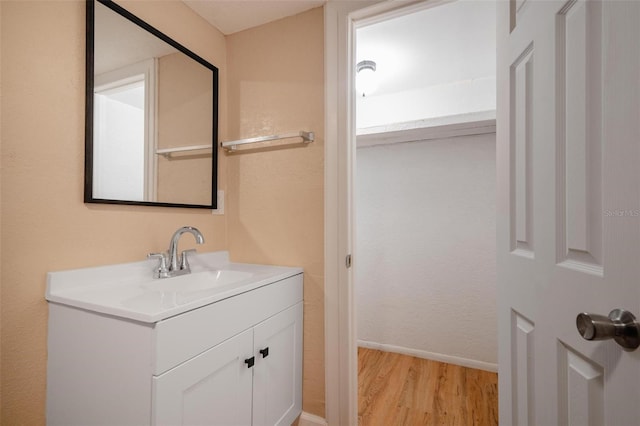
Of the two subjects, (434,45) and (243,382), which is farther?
(434,45)

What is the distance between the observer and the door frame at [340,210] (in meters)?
1.46

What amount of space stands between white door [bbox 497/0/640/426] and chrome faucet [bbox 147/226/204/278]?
1181 millimetres

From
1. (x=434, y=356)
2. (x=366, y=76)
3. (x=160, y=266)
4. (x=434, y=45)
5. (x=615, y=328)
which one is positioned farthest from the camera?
(x=434, y=356)

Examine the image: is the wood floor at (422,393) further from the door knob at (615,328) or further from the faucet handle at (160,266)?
the door knob at (615,328)

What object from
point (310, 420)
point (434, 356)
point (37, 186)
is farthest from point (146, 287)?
point (434, 356)

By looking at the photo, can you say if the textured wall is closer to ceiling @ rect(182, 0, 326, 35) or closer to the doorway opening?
the doorway opening

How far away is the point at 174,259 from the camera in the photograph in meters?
1.34

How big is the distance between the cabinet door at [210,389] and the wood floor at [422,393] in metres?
0.93

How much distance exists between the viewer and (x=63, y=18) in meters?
1.06

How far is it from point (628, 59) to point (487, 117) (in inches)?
68.1

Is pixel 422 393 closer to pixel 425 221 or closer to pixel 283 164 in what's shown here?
pixel 425 221

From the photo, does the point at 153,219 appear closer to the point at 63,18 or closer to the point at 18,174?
the point at 18,174

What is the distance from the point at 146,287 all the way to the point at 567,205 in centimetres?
136

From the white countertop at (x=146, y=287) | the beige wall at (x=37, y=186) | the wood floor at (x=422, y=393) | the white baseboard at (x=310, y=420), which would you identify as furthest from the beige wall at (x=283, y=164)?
the beige wall at (x=37, y=186)
